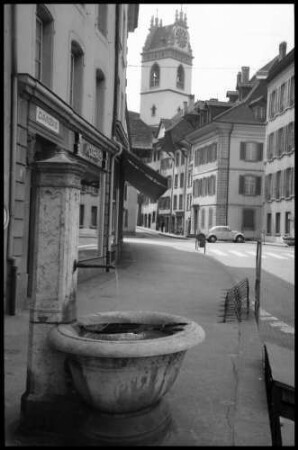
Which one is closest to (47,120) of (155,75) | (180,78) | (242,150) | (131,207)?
(131,207)

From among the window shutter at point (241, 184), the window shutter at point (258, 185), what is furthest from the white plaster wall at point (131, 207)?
the window shutter at point (258, 185)

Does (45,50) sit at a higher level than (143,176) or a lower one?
higher

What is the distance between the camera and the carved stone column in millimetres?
3633

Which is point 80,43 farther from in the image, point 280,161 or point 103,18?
point 280,161

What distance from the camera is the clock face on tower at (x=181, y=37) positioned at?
107 metres

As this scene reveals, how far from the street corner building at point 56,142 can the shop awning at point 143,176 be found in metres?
0.06

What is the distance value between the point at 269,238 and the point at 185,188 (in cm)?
1871

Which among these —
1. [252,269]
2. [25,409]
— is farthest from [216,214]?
[25,409]

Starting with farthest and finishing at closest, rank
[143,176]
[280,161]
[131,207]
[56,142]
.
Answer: [131,207] < [280,161] < [143,176] < [56,142]

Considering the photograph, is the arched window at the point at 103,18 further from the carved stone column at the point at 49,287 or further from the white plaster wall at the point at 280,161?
the white plaster wall at the point at 280,161

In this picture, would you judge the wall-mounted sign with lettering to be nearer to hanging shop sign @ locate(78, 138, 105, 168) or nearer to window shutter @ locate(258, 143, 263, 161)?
hanging shop sign @ locate(78, 138, 105, 168)

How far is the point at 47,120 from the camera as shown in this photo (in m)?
9.90

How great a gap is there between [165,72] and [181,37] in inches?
418

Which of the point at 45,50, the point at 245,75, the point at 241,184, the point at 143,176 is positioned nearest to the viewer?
the point at 45,50
